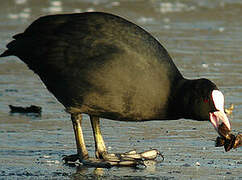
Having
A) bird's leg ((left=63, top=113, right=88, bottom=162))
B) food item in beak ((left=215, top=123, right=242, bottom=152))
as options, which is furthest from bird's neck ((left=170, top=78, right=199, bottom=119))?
bird's leg ((left=63, top=113, right=88, bottom=162))

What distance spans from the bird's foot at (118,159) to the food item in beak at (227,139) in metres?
0.56

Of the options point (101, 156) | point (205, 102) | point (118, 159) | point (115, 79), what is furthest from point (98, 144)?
point (205, 102)

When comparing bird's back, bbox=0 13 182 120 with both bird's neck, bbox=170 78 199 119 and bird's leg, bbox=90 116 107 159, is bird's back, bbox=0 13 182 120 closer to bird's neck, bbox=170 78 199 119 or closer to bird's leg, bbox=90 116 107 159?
bird's neck, bbox=170 78 199 119

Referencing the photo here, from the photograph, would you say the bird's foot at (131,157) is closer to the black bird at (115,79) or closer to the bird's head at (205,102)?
the black bird at (115,79)

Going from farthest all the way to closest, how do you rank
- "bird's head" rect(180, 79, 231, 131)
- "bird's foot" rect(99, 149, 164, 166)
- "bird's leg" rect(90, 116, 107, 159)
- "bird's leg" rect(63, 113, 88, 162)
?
"bird's leg" rect(90, 116, 107, 159) → "bird's leg" rect(63, 113, 88, 162) → "bird's foot" rect(99, 149, 164, 166) → "bird's head" rect(180, 79, 231, 131)

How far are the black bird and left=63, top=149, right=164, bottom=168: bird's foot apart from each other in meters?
0.02

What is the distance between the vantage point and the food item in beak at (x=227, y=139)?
233 inches

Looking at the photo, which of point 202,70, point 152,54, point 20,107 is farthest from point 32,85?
point 152,54

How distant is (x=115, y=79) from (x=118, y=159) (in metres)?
0.73

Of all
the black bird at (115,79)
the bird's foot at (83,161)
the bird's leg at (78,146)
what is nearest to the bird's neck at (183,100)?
the black bird at (115,79)

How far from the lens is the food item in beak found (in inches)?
233

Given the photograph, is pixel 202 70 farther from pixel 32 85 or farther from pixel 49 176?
pixel 49 176

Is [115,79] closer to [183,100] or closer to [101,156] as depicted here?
[183,100]

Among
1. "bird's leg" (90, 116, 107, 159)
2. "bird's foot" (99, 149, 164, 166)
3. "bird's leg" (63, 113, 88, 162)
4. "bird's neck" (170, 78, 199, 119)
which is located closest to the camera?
"bird's neck" (170, 78, 199, 119)
